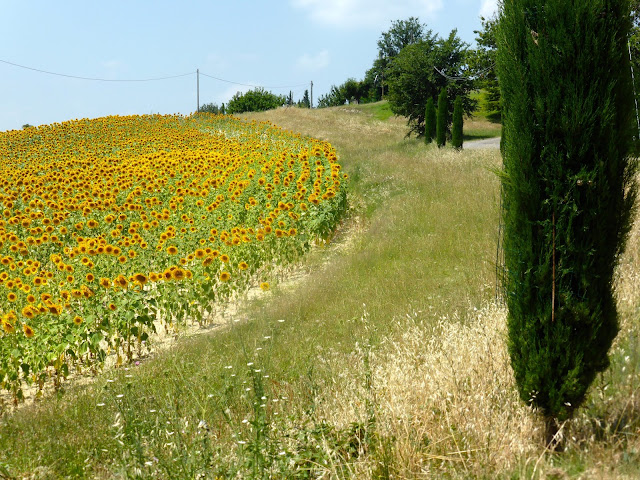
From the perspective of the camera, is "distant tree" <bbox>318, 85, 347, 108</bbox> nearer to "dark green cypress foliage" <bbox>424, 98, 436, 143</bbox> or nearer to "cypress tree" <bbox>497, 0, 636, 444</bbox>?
"dark green cypress foliage" <bbox>424, 98, 436, 143</bbox>

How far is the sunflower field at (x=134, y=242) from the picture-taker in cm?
690

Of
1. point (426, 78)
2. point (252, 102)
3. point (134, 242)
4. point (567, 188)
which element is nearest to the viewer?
point (567, 188)

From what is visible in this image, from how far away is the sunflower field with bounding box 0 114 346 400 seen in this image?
6902mm

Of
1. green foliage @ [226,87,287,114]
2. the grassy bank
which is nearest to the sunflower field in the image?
the grassy bank

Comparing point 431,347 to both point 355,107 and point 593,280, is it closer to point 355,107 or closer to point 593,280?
point 593,280

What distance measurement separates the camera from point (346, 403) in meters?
4.43

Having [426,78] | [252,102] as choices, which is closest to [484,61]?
[426,78]

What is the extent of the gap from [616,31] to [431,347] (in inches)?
103

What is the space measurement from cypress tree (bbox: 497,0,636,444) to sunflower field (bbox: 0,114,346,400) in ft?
15.3

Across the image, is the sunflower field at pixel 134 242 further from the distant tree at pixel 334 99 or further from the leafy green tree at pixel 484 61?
the distant tree at pixel 334 99

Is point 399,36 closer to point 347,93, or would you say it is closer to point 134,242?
point 347,93

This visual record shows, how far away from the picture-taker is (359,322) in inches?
255

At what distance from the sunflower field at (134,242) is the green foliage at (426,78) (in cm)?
1712

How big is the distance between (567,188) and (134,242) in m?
6.12
